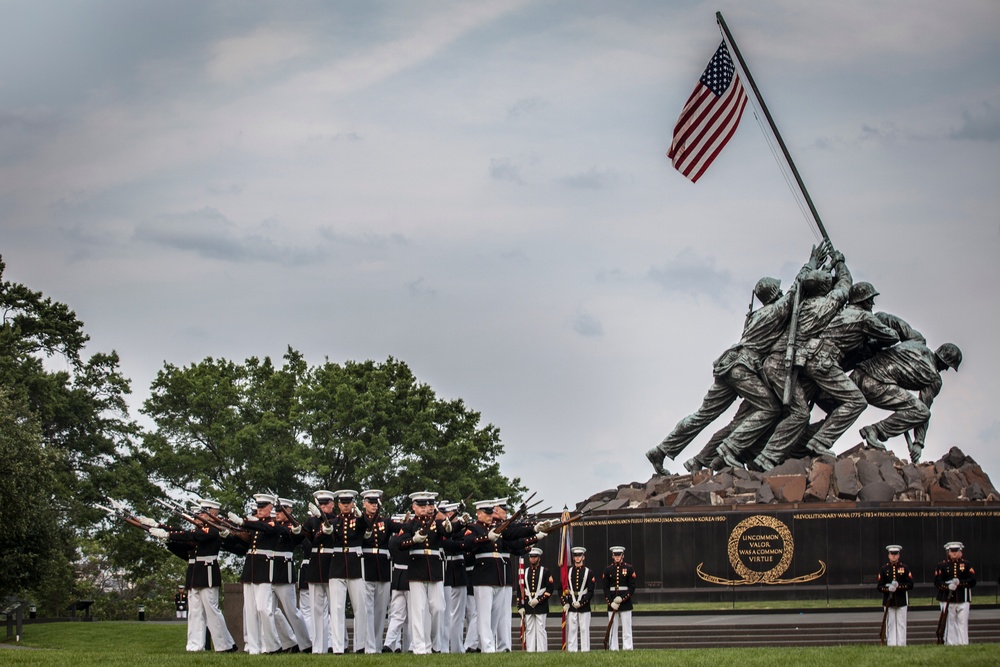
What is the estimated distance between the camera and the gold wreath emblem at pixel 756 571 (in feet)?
98.7

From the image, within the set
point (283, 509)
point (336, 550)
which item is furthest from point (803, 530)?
point (336, 550)

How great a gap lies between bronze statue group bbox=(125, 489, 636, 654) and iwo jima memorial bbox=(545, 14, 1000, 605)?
11.6 m

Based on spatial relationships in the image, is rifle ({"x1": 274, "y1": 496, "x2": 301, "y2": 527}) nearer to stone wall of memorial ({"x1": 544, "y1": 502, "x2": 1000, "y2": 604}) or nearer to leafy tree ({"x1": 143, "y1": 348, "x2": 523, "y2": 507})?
stone wall of memorial ({"x1": 544, "y1": 502, "x2": 1000, "y2": 604})

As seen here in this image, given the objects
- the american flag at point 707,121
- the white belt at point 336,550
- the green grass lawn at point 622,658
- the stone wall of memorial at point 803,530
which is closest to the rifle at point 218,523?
the white belt at point 336,550

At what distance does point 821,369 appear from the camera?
33500 millimetres

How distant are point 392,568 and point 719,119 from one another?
55.6ft

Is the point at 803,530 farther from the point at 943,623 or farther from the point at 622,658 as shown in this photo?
the point at 622,658

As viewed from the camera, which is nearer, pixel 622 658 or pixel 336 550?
pixel 622 658

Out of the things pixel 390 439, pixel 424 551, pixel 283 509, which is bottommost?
pixel 424 551

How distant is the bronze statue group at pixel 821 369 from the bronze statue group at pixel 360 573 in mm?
15321

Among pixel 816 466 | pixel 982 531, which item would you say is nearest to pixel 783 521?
pixel 816 466

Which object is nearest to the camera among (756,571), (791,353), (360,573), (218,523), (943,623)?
(360,573)

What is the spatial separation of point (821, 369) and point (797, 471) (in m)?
2.63

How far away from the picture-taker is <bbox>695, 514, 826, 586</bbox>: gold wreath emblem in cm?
3009
